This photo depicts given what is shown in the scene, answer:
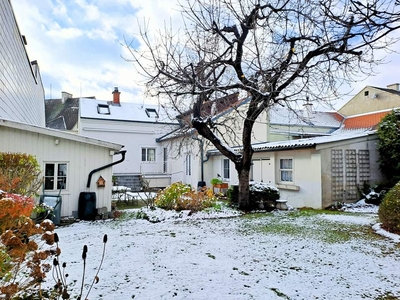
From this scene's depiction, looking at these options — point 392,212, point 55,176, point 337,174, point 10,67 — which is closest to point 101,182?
point 55,176

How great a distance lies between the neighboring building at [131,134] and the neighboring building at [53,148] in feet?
32.8

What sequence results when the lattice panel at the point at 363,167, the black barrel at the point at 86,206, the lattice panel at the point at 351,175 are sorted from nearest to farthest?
1. the black barrel at the point at 86,206
2. the lattice panel at the point at 351,175
3. the lattice panel at the point at 363,167

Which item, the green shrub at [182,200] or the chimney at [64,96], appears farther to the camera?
the chimney at [64,96]

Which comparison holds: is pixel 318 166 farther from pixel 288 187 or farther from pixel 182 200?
pixel 182 200

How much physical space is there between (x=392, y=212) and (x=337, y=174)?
17.0ft

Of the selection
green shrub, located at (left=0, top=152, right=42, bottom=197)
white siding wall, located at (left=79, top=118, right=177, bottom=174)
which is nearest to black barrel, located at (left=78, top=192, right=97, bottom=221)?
green shrub, located at (left=0, top=152, right=42, bottom=197)

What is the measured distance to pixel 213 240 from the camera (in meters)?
6.38

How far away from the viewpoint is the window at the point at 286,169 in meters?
13.0

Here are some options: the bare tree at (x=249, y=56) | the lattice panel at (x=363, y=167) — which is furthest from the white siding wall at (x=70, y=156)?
the lattice panel at (x=363, y=167)

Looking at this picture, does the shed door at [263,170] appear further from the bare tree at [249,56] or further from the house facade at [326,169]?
the bare tree at [249,56]

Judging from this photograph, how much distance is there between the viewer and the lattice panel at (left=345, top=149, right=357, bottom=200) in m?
11.9

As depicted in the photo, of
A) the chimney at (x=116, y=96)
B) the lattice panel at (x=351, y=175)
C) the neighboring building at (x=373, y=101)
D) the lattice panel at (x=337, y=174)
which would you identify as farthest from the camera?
the chimney at (x=116, y=96)

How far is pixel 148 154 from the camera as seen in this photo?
21.8m

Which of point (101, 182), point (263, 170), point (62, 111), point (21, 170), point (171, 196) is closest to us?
point (21, 170)
